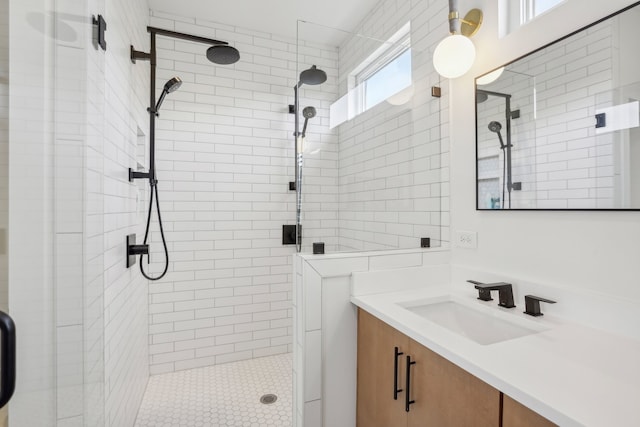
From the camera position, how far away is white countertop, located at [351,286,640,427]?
2.17 ft

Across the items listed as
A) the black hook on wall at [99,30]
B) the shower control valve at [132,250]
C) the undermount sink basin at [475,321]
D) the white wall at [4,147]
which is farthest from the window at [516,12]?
the shower control valve at [132,250]

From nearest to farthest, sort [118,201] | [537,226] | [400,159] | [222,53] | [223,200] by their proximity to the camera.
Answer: [537,226], [118,201], [400,159], [222,53], [223,200]

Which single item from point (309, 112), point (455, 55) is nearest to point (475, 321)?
point (455, 55)

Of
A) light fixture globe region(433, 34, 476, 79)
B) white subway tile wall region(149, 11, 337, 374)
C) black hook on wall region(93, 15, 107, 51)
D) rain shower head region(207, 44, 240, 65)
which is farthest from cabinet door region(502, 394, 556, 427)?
rain shower head region(207, 44, 240, 65)

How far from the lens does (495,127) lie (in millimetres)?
1529

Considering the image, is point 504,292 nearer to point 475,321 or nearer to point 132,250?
point 475,321

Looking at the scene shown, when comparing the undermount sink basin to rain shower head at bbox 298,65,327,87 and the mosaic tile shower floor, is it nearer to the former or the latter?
the mosaic tile shower floor

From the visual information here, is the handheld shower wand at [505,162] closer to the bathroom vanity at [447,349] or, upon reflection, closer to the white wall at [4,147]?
the bathroom vanity at [447,349]

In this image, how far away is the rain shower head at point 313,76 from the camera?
5.99 feet

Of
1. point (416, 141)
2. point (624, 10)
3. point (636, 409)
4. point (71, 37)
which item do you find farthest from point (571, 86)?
point (71, 37)

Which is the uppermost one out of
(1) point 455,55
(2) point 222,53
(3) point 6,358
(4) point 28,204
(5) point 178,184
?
(2) point 222,53

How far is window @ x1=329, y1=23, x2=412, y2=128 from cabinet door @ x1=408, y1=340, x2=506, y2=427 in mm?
1402

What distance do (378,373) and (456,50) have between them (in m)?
1.61

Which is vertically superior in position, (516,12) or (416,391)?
(516,12)
